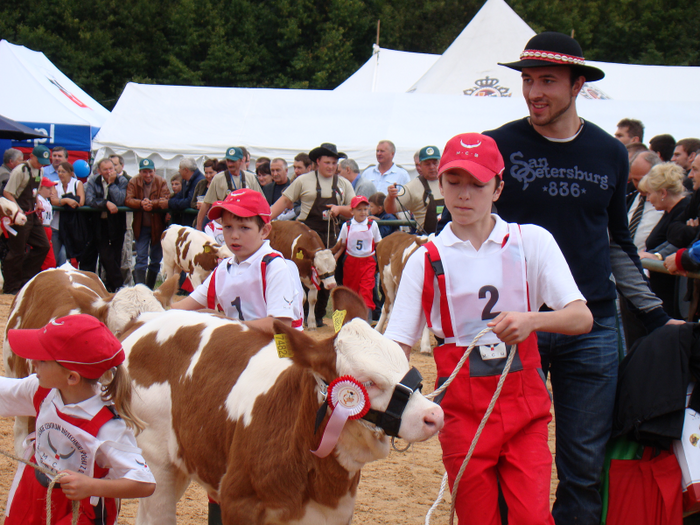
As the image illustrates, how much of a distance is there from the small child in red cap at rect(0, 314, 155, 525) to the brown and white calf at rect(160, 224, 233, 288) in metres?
7.33

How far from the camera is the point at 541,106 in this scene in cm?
294

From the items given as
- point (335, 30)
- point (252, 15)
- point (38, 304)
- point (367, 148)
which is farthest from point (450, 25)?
point (38, 304)

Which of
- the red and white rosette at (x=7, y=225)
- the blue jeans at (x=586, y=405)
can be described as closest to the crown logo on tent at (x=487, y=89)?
the red and white rosette at (x=7, y=225)

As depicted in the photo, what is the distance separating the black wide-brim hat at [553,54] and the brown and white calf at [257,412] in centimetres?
125

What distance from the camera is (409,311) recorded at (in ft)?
8.40

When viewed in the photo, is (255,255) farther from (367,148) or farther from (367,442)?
(367,148)

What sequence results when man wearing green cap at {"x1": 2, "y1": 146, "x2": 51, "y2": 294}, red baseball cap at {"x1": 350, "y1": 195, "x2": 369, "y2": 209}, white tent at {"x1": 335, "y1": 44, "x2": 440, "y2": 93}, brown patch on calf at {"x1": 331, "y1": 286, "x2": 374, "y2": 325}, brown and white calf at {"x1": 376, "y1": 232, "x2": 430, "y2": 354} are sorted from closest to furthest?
brown patch on calf at {"x1": 331, "y1": 286, "x2": 374, "y2": 325} → brown and white calf at {"x1": 376, "y1": 232, "x2": 430, "y2": 354} → red baseball cap at {"x1": 350, "y1": 195, "x2": 369, "y2": 209} → man wearing green cap at {"x1": 2, "y1": 146, "x2": 51, "y2": 294} → white tent at {"x1": 335, "y1": 44, "x2": 440, "y2": 93}

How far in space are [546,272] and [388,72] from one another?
2362 cm

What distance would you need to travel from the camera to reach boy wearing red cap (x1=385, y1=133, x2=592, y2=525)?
8.05 ft

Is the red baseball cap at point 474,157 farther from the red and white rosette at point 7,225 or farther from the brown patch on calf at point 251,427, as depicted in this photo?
the red and white rosette at point 7,225

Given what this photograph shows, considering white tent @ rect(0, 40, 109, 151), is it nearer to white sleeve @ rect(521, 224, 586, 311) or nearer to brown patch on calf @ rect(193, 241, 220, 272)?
brown patch on calf @ rect(193, 241, 220, 272)

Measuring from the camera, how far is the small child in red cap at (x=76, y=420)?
239 centimetres

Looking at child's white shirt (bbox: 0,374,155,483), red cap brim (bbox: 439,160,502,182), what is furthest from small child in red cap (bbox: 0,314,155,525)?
red cap brim (bbox: 439,160,502,182)

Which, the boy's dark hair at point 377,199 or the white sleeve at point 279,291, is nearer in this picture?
the white sleeve at point 279,291
